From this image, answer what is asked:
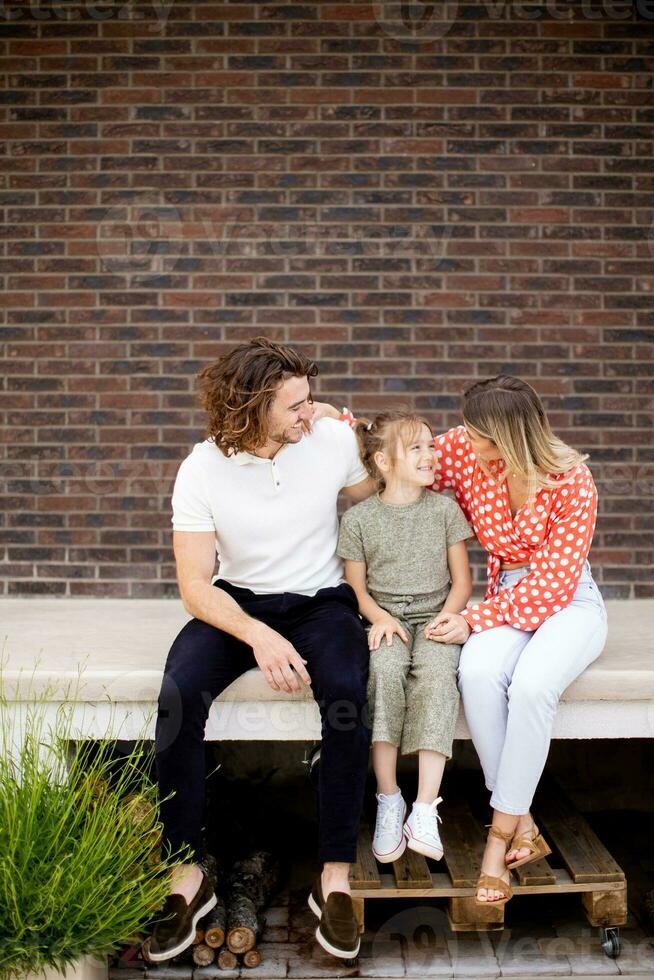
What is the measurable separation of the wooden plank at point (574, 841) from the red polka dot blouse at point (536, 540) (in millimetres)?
727

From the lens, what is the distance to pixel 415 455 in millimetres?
2908

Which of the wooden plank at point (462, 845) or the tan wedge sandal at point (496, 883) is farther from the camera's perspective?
the wooden plank at point (462, 845)

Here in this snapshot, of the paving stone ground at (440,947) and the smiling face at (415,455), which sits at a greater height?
the smiling face at (415,455)

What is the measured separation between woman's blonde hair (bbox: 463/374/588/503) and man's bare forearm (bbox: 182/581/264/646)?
0.88 m

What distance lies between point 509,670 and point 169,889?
110 cm

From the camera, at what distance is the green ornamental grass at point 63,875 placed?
7.44 ft

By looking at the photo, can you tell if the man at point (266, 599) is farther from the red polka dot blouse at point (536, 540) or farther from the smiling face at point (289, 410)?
the red polka dot blouse at point (536, 540)

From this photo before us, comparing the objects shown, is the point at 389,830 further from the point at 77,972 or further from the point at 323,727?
the point at 77,972

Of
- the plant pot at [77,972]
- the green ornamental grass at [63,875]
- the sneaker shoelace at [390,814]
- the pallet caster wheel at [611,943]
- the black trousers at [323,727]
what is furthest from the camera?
the pallet caster wheel at [611,943]

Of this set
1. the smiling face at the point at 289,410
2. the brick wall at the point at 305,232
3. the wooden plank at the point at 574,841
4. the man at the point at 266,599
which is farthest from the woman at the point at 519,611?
the brick wall at the point at 305,232

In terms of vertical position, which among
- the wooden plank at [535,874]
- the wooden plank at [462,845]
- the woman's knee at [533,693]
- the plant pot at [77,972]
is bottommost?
the plant pot at [77,972]

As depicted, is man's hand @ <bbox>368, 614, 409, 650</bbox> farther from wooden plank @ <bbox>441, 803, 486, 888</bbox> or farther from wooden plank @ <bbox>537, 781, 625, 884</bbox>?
wooden plank @ <bbox>537, 781, 625, 884</bbox>

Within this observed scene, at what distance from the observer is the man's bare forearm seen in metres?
2.69

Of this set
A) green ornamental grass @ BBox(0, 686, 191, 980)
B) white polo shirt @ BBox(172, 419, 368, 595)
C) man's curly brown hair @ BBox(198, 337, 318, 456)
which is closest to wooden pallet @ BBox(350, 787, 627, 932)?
green ornamental grass @ BBox(0, 686, 191, 980)
